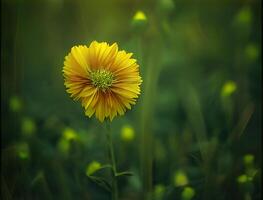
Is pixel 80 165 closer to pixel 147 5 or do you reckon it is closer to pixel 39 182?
pixel 39 182

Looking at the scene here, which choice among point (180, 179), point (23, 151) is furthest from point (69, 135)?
point (180, 179)

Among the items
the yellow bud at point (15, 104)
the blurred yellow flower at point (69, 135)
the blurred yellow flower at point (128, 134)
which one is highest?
the yellow bud at point (15, 104)

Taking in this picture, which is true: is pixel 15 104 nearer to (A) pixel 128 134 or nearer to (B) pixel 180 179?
(A) pixel 128 134

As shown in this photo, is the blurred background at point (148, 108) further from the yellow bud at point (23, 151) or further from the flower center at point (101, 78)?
the flower center at point (101, 78)

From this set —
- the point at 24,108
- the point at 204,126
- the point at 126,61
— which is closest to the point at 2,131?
the point at 24,108

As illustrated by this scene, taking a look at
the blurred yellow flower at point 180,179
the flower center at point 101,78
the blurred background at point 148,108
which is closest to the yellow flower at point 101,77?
the flower center at point 101,78

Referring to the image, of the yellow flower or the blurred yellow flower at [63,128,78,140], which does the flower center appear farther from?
the blurred yellow flower at [63,128,78,140]
